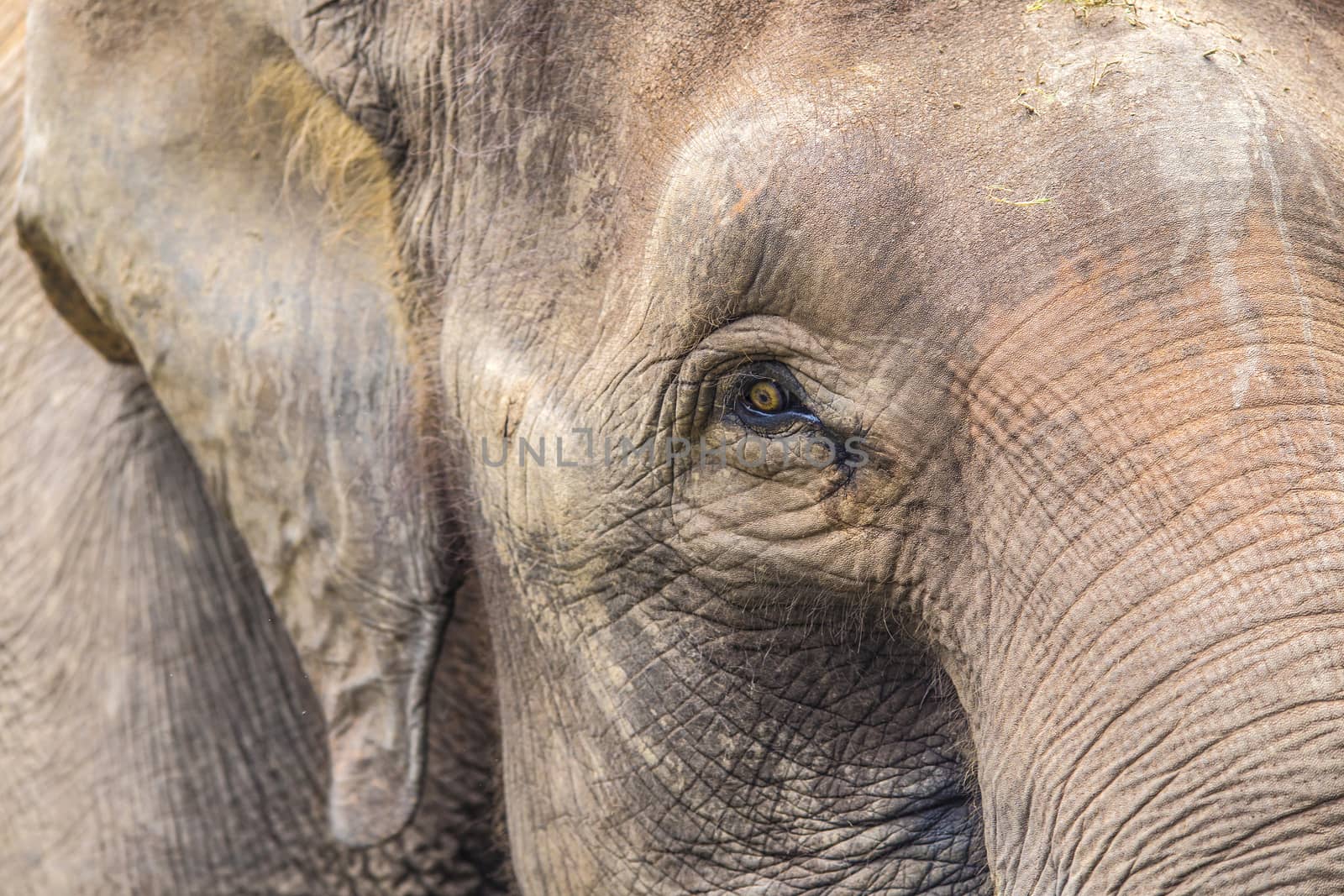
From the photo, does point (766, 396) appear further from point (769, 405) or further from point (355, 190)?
point (355, 190)

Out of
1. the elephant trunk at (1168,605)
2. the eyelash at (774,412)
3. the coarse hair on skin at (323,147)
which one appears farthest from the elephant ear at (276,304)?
the elephant trunk at (1168,605)

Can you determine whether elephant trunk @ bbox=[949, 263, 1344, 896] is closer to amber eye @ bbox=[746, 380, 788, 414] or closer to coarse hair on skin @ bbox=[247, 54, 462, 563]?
amber eye @ bbox=[746, 380, 788, 414]

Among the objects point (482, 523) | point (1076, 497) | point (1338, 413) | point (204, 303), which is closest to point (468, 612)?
point (482, 523)

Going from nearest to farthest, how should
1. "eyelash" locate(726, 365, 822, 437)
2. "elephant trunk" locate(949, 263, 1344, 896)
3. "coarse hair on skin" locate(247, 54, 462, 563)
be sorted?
"elephant trunk" locate(949, 263, 1344, 896) < "eyelash" locate(726, 365, 822, 437) < "coarse hair on skin" locate(247, 54, 462, 563)

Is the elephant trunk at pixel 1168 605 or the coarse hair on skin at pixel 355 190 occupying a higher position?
the coarse hair on skin at pixel 355 190

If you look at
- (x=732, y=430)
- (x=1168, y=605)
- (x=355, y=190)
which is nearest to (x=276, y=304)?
(x=355, y=190)

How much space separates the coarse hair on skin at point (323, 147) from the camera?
6.36ft

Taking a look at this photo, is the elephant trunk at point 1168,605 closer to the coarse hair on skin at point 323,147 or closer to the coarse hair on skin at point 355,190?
the coarse hair on skin at point 355,190

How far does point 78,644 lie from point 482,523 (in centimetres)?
100

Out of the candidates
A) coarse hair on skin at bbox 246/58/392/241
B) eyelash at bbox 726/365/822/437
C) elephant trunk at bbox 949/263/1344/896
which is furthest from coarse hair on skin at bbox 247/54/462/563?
elephant trunk at bbox 949/263/1344/896

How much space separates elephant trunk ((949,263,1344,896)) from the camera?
49.7 inches

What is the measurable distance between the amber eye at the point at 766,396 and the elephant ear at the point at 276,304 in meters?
0.50

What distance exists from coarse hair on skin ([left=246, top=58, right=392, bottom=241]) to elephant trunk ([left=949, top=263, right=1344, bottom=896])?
849 mm

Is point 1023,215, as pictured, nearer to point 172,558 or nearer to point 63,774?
point 172,558
